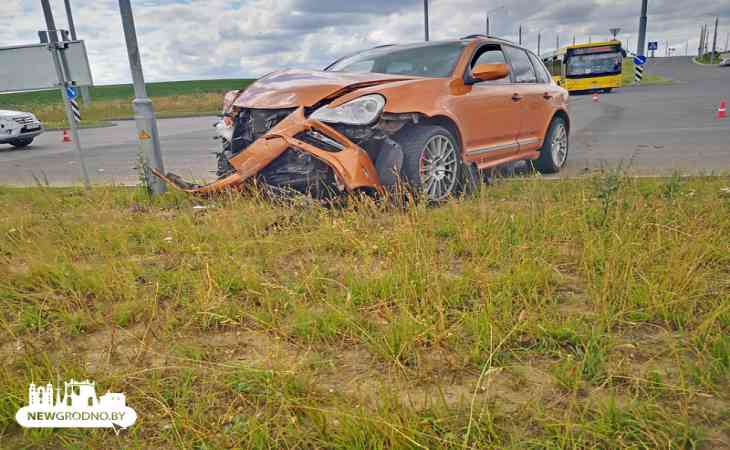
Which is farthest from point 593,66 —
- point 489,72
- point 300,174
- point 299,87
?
point 300,174

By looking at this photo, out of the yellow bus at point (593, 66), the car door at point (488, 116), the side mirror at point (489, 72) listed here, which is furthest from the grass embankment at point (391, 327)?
the yellow bus at point (593, 66)

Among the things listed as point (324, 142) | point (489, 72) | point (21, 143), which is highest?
point (489, 72)

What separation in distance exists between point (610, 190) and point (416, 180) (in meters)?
1.50

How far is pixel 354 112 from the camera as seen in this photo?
162 inches

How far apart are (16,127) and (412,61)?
12.9 meters

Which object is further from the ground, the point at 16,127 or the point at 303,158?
the point at 16,127

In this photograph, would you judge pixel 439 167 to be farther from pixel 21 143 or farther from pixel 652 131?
pixel 21 143

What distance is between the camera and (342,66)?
5.89 meters

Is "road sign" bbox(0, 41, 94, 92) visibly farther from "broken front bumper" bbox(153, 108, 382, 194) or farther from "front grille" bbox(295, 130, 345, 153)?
"front grille" bbox(295, 130, 345, 153)

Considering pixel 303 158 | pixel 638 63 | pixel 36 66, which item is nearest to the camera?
pixel 303 158

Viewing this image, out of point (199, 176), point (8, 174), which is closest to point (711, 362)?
point (199, 176)

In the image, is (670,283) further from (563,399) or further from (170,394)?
(170,394)

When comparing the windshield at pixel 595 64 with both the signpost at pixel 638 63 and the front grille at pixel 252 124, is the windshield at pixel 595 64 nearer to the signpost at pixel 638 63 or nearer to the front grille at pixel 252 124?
the signpost at pixel 638 63

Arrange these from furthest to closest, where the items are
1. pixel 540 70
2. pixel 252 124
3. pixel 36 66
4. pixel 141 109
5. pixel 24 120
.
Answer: pixel 24 120, pixel 540 70, pixel 36 66, pixel 141 109, pixel 252 124
